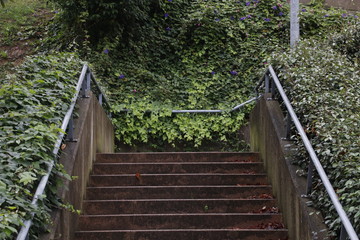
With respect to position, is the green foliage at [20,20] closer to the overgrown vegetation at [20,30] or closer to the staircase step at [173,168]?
the overgrown vegetation at [20,30]

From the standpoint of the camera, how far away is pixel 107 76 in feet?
36.6

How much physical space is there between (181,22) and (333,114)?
7475mm

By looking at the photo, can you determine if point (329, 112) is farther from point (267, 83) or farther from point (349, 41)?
point (349, 41)

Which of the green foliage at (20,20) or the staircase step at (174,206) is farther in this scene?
the green foliage at (20,20)

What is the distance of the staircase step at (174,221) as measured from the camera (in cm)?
608

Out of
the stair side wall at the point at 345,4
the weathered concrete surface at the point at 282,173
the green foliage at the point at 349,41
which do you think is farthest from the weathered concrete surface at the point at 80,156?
the stair side wall at the point at 345,4

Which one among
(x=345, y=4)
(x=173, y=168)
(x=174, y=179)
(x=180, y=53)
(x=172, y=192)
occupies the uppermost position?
(x=345, y=4)

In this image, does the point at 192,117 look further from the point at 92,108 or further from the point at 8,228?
the point at 8,228

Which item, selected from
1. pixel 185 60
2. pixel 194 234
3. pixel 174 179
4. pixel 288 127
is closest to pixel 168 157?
pixel 174 179

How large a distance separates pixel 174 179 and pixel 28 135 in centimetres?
255

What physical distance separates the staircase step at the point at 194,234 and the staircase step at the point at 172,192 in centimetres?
104

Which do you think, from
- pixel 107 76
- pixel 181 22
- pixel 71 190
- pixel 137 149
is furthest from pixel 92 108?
pixel 181 22

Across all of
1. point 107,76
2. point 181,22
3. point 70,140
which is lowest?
point 70,140

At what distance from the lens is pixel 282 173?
6.17 m
